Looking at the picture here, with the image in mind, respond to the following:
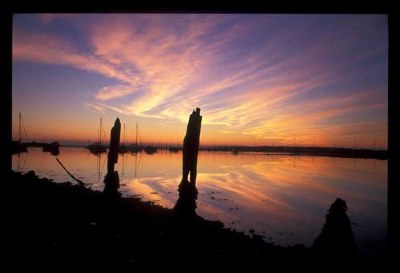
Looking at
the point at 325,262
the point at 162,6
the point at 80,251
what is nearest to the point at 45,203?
the point at 80,251

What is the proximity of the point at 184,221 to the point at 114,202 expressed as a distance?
6.73 metres

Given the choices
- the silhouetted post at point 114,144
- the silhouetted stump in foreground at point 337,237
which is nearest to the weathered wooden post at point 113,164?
the silhouetted post at point 114,144

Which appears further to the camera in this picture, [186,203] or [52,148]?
[52,148]

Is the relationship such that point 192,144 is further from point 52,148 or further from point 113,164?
point 52,148

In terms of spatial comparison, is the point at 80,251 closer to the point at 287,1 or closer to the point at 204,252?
the point at 204,252

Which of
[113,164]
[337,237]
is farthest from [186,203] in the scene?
[113,164]

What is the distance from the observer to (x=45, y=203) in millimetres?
13641

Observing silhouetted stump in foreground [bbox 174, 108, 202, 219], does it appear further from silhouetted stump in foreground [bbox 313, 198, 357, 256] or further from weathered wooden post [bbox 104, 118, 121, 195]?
weathered wooden post [bbox 104, 118, 121, 195]

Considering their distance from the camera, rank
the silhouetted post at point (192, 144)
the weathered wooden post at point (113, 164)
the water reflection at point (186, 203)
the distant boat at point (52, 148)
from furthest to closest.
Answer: the distant boat at point (52, 148)
the weathered wooden post at point (113, 164)
the silhouetted post at point (192, 144)
the water reflection at point (186, 203)

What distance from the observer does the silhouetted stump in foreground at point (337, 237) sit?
23.5ft

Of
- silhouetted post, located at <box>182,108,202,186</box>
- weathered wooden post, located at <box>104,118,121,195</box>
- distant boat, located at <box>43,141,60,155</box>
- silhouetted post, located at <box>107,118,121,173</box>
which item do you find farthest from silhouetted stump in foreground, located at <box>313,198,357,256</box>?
distant boat, located at <box>43,141,60,155</box>

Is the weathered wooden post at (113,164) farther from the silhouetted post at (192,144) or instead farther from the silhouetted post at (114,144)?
the silhouetted post at (192,144)

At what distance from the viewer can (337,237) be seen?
7398 millimetres

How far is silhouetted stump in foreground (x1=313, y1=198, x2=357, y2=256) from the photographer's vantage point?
7.15 meters
